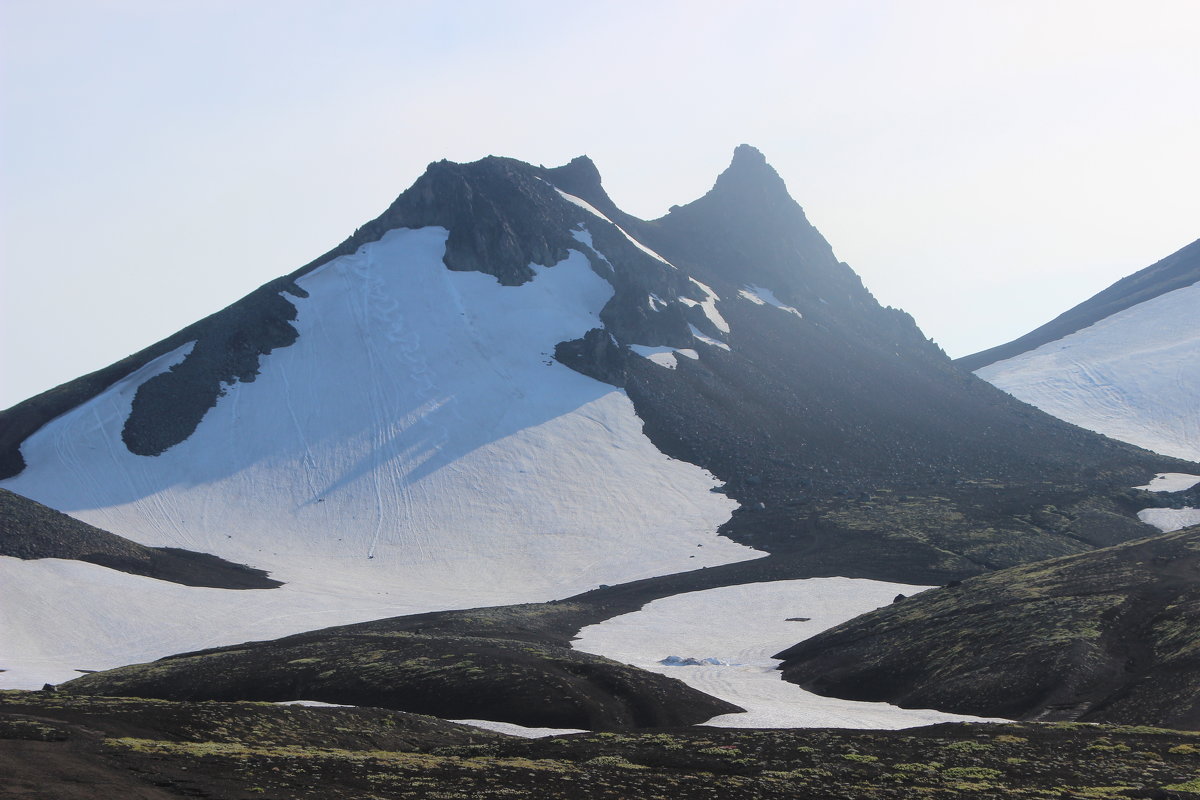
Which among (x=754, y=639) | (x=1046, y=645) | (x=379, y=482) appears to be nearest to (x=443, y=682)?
(x=754, y=639)

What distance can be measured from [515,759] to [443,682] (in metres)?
22.0

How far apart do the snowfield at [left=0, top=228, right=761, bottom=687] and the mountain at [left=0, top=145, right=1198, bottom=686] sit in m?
0.39

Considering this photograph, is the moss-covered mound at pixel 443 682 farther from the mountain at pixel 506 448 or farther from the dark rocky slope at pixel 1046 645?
the mountain at pixel 506 448

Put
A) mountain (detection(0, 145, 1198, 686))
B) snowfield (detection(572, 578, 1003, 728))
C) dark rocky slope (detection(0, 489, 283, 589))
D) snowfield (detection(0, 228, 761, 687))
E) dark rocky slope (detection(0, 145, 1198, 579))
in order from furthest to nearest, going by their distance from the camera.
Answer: dark rocky slope (detection(0, 145, 1198, 579)) < mountain (detection(0, 145, 1198, 686)) < dark rocky slope (detection(0, 489, 283, 589)) < snowfield (detection(0, 228, 761, 687)) < snowfield (detection(572, 578, 1003, 728))

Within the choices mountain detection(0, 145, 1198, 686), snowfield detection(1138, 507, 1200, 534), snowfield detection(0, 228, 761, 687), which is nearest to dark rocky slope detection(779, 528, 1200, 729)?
mountain detection(0, 145, 1198, 686)

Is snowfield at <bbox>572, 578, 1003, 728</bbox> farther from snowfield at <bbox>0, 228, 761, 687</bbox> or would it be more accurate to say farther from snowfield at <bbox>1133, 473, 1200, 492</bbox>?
snowfield at <bbox>1133, 473, 1200, 492</bbox>

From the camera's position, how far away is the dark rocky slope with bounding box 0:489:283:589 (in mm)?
107562

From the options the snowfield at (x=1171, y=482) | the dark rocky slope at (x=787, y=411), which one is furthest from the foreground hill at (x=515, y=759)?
the snowfield at (x=1171, y=482)

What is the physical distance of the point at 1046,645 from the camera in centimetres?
6525

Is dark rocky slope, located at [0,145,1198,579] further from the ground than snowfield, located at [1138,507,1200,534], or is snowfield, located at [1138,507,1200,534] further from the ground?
dark rocky slope, located at [0,145,1198,579]

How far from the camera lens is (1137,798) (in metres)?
37.5

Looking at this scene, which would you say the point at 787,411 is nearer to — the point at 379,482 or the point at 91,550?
the point at 379,482

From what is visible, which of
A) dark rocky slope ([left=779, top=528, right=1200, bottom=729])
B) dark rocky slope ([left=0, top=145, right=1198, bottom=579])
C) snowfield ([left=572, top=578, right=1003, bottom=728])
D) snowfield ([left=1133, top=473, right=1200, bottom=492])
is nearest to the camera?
dark rocky slope ([left=779, top=528, right=1200, bottom=729])

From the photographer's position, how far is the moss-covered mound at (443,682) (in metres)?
60.4
